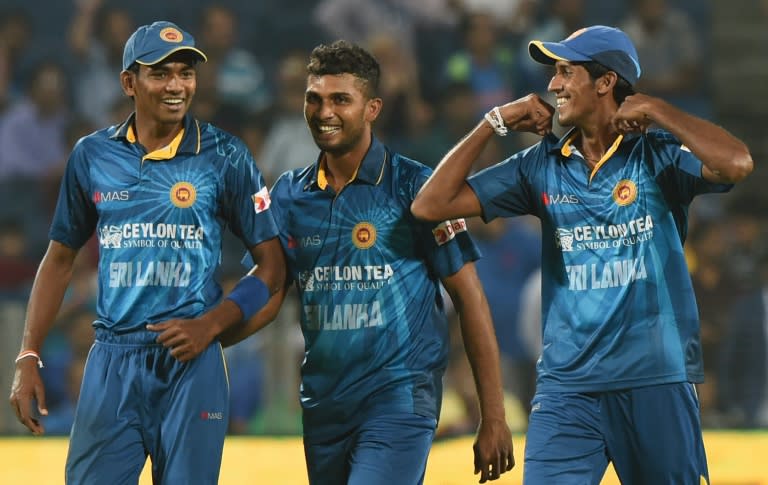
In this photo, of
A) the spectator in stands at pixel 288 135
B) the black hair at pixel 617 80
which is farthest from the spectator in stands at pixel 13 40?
the black hair at pixel 617 80

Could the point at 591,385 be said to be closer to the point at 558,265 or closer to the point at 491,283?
the point at 558,265

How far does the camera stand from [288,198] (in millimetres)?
4652

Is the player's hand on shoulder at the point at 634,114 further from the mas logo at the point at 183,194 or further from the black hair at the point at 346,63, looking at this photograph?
the mas logo at the point at 183,194

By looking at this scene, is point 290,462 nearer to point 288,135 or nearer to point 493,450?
point 493,450

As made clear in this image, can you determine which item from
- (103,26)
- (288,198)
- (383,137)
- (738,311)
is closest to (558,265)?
(288,198)

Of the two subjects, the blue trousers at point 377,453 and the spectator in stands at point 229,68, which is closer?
the blue trousers at point 377,453

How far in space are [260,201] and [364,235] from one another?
1.25ft

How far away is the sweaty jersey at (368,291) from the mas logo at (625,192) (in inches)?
22.0

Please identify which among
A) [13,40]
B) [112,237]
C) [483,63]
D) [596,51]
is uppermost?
[13,40]

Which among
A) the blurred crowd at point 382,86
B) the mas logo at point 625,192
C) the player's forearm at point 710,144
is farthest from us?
the blurred crowd at point 382,86

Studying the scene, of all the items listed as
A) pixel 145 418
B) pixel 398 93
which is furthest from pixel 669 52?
pixel 145 418

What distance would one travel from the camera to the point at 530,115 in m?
4.42

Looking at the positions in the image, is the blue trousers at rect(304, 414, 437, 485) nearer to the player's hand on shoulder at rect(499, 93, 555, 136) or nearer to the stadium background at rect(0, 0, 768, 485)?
the player's hand on shoulder at rect(499, 93, 555, 136)

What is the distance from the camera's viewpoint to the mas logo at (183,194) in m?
4.22
